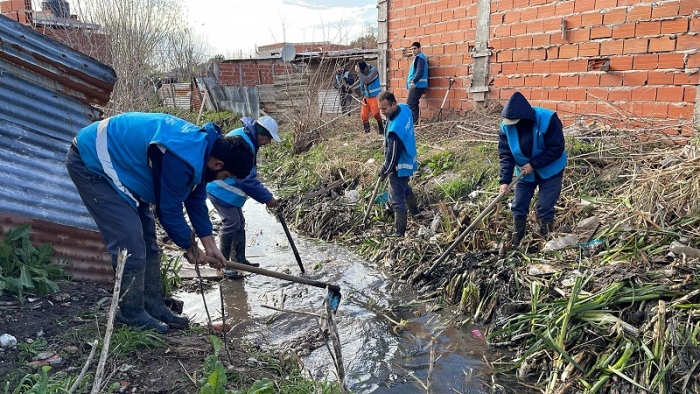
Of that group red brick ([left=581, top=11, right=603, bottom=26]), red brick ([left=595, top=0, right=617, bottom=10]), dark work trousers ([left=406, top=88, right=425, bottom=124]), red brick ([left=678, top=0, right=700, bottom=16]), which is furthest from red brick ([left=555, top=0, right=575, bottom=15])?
dark work trousers ([left=406, top=88, right=425, bottom=124])

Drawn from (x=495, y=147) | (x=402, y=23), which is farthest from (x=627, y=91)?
(x=402, y=23)

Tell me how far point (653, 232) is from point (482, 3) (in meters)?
5.47

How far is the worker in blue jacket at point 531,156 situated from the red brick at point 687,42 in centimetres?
222

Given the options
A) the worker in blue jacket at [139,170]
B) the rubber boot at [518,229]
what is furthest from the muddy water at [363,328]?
the worker in blue jacket at [139,170]

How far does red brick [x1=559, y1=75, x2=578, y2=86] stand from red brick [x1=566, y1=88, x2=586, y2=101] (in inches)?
3.2

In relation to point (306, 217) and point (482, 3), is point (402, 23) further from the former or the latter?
point (306, 217)

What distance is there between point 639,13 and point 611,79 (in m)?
0.82

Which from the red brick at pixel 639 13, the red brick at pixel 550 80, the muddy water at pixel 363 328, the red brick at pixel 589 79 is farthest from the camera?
the red brick at pixel 550 80

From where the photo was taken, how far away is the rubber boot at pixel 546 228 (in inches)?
191

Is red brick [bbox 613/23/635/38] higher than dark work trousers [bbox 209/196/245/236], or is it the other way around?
red brick [bbox 613/23/635/38]

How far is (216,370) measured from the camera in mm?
2439

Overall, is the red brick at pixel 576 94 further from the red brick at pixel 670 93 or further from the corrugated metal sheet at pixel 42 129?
the corrugated metal sheet at pixel 42 129

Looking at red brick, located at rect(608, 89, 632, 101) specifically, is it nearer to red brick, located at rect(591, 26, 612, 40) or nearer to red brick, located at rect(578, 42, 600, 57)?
red brick, located at rect(578, 42, 600, 57)

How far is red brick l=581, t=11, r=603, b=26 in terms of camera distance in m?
6.44
